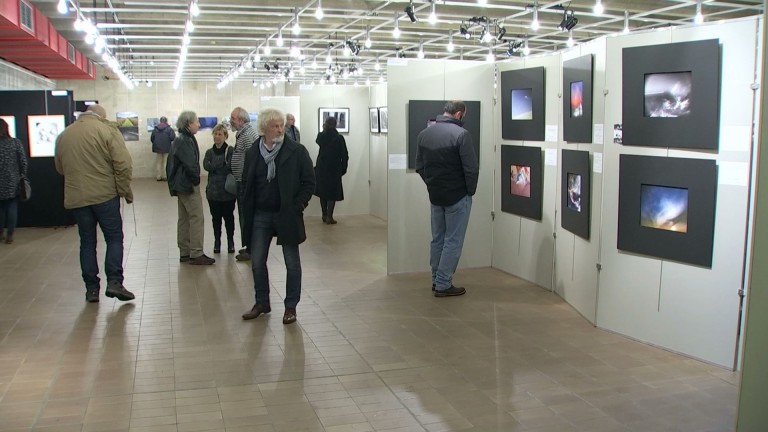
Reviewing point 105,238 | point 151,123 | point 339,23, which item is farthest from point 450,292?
point 151,123

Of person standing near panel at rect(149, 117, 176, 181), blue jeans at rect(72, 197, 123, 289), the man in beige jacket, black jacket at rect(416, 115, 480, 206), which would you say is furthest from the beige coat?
person standing near panel at rect(149, 117, 176, 181)

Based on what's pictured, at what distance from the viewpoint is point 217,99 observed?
88.0 ft

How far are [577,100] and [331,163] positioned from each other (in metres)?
5.95

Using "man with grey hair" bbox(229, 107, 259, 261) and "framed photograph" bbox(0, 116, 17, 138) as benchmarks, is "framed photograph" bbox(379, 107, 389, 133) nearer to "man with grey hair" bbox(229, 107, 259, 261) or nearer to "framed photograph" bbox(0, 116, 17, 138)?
"man with grey hair" bbox(229, 107, 259, 261)

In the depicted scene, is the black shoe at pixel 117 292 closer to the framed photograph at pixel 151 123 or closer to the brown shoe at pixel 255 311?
the brown shoe at pixel 255 311

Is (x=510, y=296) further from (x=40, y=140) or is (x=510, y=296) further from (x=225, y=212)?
(x=40, y=140)

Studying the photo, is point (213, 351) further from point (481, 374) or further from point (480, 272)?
point (480, 272)

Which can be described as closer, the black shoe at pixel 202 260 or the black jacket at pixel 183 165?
the black jacket at pixel 183 165

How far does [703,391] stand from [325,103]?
920 centimetres

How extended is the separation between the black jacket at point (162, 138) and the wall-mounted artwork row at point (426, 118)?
57.3 feet

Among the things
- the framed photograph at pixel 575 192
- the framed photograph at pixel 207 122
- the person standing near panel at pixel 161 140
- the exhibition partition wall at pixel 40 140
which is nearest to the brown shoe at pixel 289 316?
the framed photograph at pixel 575 192

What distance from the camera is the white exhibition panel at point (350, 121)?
12.5 meters

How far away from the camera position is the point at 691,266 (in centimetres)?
492

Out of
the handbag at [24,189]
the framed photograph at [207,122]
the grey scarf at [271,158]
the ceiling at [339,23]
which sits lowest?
the handbag at [24,189]
